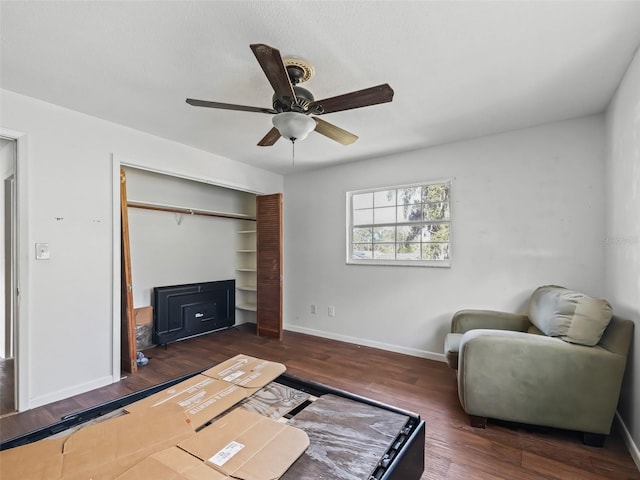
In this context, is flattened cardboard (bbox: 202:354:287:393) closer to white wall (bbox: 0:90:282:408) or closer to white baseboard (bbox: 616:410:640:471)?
white wall (bbox: 0:90:282:408)

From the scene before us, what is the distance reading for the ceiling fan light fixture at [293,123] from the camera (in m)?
1.86

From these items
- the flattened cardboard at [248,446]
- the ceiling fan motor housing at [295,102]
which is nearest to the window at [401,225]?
the ceiling fan motor housing at [295,102]

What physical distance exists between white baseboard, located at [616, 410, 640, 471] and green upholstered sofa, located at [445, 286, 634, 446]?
131 mm

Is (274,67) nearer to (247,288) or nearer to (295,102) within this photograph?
(295,102)

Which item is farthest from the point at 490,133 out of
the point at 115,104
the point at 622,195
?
the point at 115,104

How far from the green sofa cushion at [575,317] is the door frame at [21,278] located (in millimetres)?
3922

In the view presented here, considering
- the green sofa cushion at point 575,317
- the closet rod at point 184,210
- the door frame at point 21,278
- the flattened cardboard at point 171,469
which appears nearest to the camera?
the flattened cardboard at point 171,469

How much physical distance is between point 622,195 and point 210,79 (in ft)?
9.86

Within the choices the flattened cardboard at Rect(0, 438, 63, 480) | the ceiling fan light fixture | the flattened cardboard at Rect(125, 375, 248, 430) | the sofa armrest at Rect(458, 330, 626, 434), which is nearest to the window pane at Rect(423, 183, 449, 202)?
the sofa armrest at Rect(458, 330, 626, 434)

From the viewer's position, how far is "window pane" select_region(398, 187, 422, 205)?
3.60 m

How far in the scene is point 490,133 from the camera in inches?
120

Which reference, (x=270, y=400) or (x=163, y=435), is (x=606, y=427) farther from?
(x=163, y=435)

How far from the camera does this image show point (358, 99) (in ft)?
5.82

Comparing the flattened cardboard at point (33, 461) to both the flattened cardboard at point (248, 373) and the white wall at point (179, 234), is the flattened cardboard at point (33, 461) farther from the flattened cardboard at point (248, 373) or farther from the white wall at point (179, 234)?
the white wall at point (179, 234)
